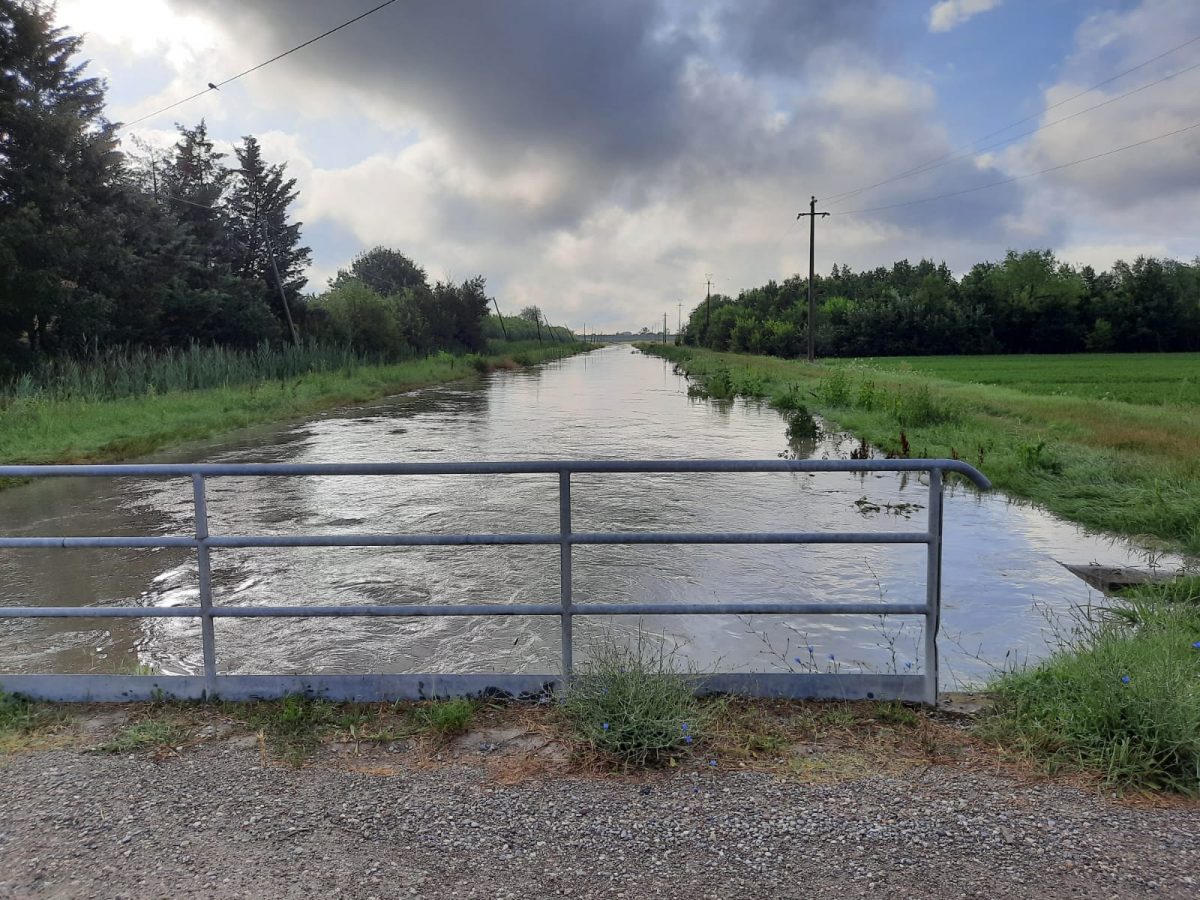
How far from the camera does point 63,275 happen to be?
26078 mm

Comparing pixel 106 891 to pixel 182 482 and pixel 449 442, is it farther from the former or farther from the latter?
pixel 449 442

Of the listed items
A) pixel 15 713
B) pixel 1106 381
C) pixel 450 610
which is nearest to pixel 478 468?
pixel 450 610

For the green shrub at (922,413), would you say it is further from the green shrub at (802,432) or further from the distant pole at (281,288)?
the distant pole at (281,288)

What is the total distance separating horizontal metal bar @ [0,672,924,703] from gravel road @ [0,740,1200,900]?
587 millimetres

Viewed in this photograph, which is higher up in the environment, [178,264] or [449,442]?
[178,264]

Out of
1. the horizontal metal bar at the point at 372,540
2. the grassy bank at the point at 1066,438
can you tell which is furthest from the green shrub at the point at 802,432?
the horizontal metal bar at the point at 372,540

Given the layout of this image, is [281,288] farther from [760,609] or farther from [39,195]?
[760,609]

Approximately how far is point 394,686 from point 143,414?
17.6 m

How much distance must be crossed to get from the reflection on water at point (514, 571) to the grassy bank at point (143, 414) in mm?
1427

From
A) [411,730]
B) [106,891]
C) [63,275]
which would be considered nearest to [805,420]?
[411,730]

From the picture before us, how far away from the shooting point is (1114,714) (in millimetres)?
3445

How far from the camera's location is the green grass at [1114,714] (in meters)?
3.28

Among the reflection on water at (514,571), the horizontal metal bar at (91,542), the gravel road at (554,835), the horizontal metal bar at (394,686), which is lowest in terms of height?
the reflection on water at (514,571)

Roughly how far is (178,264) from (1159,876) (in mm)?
36751
